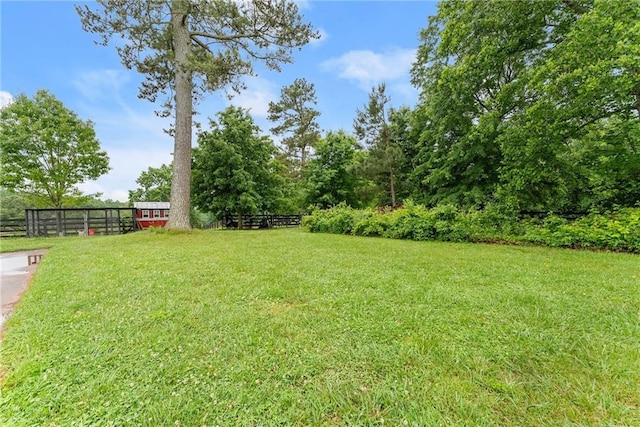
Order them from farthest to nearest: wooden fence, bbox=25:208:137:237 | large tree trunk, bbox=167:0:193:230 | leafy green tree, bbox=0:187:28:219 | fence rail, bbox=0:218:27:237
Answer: leafy green tree, bbox=0:187:28:219
fence rail, bbox=0:218:27:237
wooden fence, bbox=25:208:137:237
large tree trunk, bbox=167:0:193:230

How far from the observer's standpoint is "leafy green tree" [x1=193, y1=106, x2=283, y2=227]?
1503 cm

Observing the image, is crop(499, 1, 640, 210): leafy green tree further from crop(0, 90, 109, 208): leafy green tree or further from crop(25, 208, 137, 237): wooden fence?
crop(0, 90, 109, 208): leafy green tree

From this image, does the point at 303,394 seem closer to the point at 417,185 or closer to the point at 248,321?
the point at 248,321

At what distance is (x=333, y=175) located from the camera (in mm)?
18406

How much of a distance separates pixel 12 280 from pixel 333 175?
1574cm

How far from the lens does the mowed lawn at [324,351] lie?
150 cm

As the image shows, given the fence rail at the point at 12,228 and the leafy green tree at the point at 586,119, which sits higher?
the leafy green tree at the point at 586,119

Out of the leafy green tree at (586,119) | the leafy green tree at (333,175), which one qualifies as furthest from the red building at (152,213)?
the leafy green tree at (586,119)

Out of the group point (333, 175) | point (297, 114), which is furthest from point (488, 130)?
point (297, 114)

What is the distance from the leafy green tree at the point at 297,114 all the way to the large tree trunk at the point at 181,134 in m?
14.8

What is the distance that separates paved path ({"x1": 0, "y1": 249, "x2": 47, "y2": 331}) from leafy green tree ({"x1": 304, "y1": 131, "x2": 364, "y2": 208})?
46.6ft

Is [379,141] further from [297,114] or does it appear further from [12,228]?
[12,228]

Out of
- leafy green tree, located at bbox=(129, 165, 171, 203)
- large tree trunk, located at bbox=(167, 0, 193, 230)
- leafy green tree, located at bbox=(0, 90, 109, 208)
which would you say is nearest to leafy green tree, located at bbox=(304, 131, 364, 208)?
large tree trunk, located at bbox=(167, 0, 193, 230)

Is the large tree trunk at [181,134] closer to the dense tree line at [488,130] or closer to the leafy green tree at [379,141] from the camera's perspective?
the dense tree line at [488,130]
